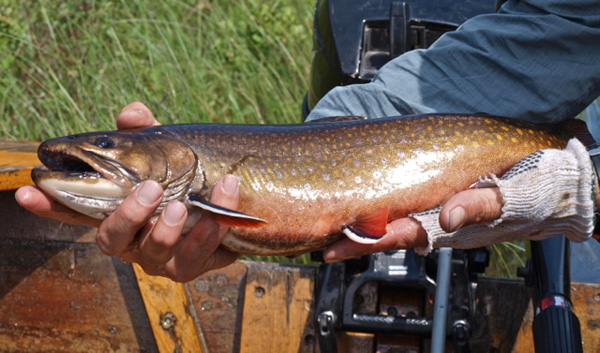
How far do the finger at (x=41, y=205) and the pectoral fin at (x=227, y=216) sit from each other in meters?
0.39

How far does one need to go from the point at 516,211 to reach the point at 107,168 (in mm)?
1253

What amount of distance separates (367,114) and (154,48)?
137 inches

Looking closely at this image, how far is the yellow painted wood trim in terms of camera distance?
10.8ft

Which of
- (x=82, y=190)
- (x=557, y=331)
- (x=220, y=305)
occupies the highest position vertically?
(x=82, y=190)

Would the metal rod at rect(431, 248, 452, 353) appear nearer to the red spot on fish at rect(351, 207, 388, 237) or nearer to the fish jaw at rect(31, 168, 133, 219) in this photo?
the red spot on fish at rect(351, 207, 388, 237)

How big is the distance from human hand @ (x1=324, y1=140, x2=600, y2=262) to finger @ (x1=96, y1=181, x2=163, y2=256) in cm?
60

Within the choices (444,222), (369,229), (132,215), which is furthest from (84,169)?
(444,222)

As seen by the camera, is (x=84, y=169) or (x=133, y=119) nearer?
(x=84, y=169)

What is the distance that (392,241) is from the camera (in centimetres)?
226

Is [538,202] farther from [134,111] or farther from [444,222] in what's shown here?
[134,111]

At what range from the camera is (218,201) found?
2104 mm

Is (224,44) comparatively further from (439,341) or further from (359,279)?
(439,341)

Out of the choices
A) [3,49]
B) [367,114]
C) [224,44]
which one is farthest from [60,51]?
[367,114]

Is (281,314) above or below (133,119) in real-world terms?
below
